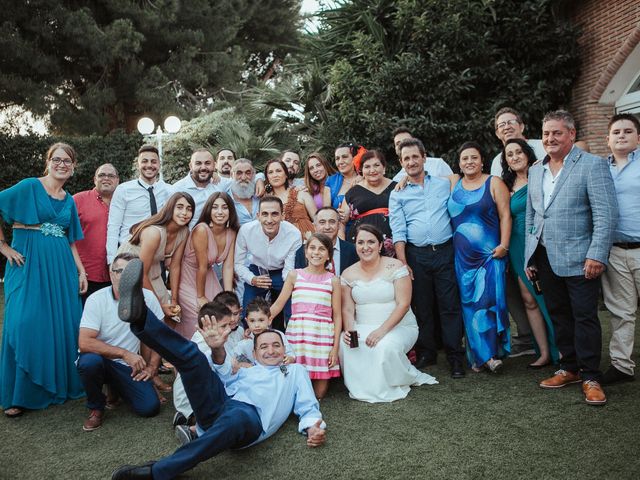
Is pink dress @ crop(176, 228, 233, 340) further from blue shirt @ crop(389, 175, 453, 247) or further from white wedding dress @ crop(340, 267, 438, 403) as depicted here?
blue shirt @ crop(389, 175, 453, 247)

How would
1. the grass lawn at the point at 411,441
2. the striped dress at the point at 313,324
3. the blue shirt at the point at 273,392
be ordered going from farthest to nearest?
the striped dress at the point at 313,324 → the blue shirt at the point at 273,392 → the grass lawn at the point at 411,441

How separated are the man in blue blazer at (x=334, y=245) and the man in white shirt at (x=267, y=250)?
11 cm

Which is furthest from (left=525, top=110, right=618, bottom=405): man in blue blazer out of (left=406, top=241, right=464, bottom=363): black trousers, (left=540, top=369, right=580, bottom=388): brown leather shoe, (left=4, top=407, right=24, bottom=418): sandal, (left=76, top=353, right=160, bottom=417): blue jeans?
(left=4, top=407, right=24, bottom=418): sandal

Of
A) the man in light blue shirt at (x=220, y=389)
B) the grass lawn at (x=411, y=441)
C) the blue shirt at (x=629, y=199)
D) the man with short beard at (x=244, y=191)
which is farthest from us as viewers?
the man with short beard at (x=244, y=191)

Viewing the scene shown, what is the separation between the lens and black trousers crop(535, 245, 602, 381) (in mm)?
3889

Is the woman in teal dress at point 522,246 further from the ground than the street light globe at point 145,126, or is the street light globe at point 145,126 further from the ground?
the street light globe at point 145,126

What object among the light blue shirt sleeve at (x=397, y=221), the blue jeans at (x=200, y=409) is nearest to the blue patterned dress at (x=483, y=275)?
the light blue shirt sleeve at (x=397, y=221)

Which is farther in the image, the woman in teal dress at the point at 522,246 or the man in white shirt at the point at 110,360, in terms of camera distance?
the woman in teal dress at the point at 522,246

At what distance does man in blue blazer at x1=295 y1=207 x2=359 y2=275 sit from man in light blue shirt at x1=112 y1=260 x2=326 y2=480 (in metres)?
1.11

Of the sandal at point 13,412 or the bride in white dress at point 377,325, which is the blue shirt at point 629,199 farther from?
→ the sandal at point 13,412

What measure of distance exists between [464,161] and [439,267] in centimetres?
Answer: 93

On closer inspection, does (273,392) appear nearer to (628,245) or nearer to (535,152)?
(628,245)

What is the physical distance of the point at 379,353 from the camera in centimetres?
421

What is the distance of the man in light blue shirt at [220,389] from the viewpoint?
9.17 ft
